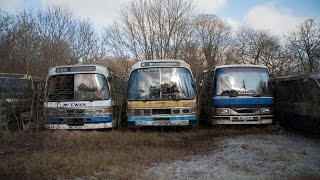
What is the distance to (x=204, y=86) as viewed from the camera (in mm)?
18297

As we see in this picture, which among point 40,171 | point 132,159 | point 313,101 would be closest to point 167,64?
point 313,101

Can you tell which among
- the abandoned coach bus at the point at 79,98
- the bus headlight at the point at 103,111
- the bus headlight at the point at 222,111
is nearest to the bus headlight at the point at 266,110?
the bus headlight at the point at 222,111

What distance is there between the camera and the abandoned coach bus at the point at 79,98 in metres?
14.4

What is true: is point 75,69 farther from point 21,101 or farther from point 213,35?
point 213,35

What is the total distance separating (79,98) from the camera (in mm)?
14539

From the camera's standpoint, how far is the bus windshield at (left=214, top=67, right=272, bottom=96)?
51.3 feet

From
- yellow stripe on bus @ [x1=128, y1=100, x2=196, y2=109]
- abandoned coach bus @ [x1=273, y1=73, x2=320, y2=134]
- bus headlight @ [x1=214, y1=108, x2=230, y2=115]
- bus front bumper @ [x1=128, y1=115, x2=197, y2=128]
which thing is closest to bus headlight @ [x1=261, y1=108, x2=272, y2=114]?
abandoned coach bus @ [x1=273, y1=73, x2=320, y2=134]

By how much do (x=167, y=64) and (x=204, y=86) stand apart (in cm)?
378

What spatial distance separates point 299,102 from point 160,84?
4.72 meters

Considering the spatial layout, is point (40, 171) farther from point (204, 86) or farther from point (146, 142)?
point (204, 86)

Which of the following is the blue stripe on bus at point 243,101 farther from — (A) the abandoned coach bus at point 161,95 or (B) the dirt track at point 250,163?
(B) the dirt track at point 250,163

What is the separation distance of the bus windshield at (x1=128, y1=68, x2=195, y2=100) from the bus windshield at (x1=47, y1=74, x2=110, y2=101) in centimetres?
99

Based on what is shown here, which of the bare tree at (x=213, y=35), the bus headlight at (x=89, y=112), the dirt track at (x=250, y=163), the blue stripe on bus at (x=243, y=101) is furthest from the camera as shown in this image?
the bare tree at (x=213, y=35)

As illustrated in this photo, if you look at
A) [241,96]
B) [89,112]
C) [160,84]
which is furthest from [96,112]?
[241,96]
